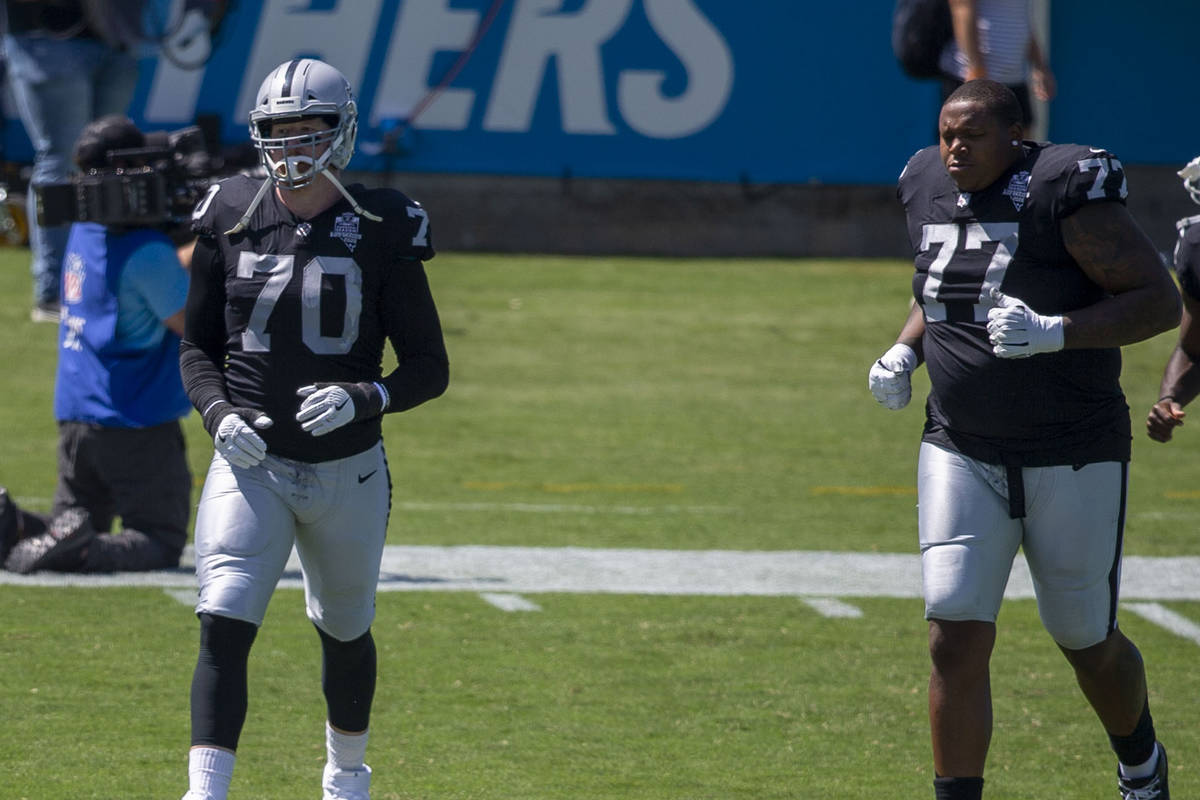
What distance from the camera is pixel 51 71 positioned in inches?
478

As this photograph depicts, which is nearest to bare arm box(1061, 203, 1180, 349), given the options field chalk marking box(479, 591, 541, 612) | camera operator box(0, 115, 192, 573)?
field chalk marking box(479, 591, 541, 612)

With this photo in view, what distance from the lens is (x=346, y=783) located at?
175 inches

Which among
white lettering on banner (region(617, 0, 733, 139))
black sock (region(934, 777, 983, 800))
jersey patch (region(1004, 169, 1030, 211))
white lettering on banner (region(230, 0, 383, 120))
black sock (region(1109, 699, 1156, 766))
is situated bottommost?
white lettering on banner (region(617, 0, 733, 139))

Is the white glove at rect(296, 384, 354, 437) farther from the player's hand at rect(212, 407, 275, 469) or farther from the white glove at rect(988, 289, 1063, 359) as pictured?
the white glove at rect(988, 289, 1063, 359)

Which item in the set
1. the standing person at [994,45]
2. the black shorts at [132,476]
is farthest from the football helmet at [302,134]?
the standing person at [994,45]

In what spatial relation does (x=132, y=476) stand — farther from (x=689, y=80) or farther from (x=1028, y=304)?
(x=689, y=80)

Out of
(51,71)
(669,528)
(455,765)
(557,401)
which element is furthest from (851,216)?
(455,765)

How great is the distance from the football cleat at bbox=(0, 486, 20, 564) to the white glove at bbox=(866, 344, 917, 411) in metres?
3.75

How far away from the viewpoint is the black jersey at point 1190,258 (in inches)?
201

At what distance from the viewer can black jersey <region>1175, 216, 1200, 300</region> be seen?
511 centimetres

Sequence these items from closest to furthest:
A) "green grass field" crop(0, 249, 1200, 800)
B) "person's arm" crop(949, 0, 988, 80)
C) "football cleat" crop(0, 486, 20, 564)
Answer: "green grass field" crop(0, 249, 1200, 800) < "football cleat" crop(0, 486, 20, 564) < "person's arm" crop(949, 0, 988, 80)

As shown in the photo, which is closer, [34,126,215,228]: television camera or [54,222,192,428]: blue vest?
[34,126,215,228]: television camera

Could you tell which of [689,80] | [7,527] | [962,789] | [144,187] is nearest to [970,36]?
[144,187]

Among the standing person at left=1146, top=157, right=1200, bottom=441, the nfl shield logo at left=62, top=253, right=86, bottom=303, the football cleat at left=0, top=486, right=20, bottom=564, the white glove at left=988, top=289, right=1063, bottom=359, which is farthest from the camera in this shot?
the nfl shield logo at left=62, top=253, right=86, bottom=303
